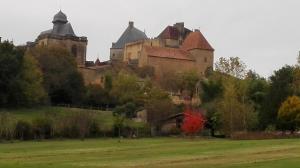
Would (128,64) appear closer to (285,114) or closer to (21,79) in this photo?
(21,79)

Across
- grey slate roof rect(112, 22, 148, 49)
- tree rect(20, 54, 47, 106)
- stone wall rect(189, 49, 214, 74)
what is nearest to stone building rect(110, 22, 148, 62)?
grey slate roof rect(112, 22, 148, 49)

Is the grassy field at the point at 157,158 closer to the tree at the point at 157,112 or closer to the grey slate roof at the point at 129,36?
the tree at the point at 157,112

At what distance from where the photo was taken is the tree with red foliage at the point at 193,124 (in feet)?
234

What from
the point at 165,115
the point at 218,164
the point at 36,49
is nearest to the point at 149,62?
the point at 36,49

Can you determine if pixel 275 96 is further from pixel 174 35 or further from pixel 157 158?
pixel 174 35

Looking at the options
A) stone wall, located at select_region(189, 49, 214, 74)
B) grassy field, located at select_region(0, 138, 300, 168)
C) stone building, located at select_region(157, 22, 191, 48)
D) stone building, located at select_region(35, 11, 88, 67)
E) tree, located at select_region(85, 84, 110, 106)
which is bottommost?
grassy field, located at select_region(0, 138, 300, 168)

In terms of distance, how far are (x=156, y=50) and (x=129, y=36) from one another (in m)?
22.5

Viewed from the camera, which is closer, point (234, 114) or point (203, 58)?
point (234, 114)

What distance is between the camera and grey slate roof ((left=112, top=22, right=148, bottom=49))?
14012cm

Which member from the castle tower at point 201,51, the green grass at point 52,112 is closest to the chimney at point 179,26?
the castle tower at point 201,51

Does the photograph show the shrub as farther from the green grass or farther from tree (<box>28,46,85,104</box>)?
tree (<box>28,46,85,104</box>)

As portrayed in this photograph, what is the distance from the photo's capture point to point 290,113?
65438mm

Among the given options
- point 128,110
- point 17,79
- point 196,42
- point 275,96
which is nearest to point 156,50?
point 196,42

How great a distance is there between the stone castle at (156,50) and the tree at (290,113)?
45485 mm
